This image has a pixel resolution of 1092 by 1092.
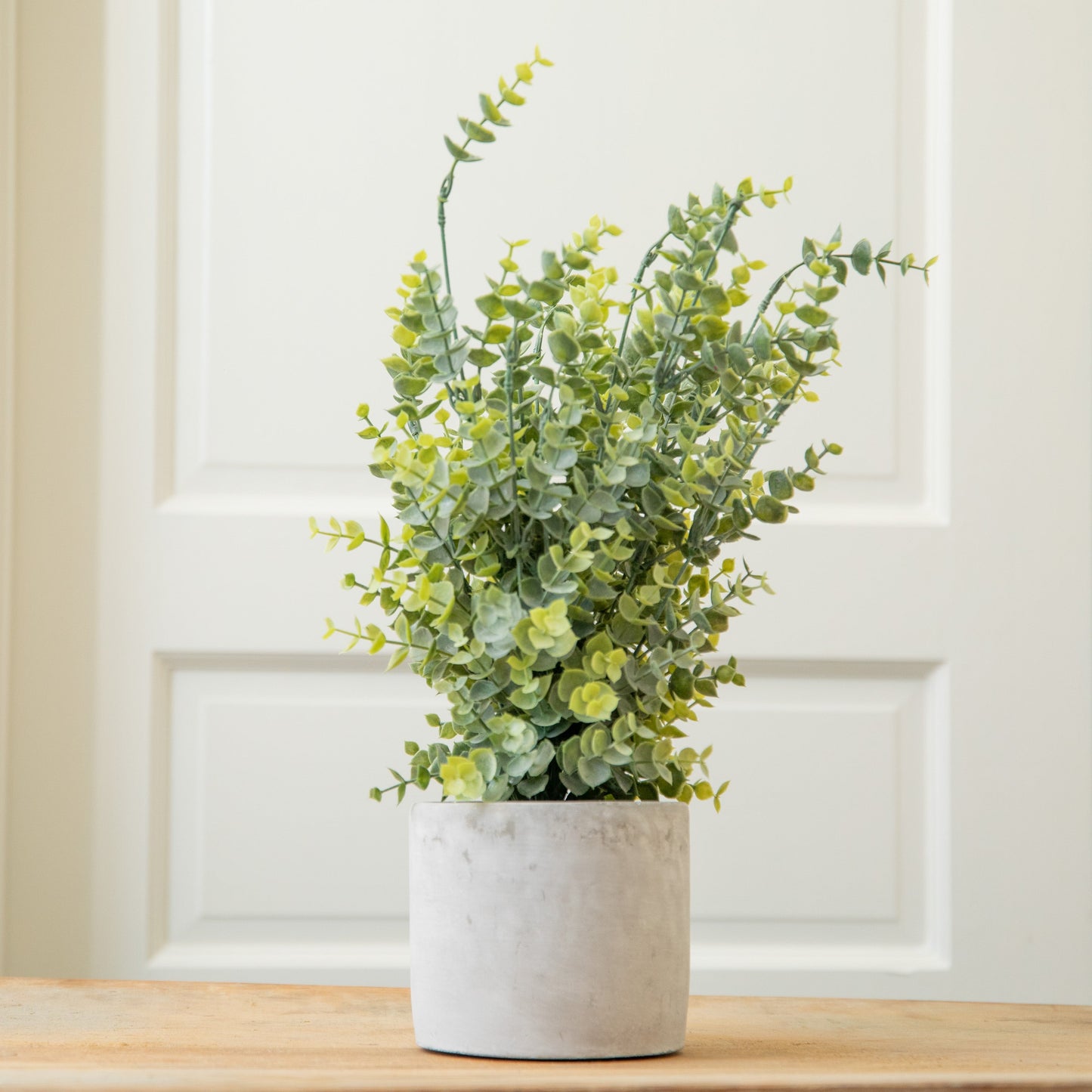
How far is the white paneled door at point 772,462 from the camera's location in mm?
1116

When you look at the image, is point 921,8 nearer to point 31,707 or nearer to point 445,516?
point 445,516

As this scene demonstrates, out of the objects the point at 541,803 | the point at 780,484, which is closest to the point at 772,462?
the point at 780,484

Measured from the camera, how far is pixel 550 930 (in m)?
0.52

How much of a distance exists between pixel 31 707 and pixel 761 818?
0.67 meters

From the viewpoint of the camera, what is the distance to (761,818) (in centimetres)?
113

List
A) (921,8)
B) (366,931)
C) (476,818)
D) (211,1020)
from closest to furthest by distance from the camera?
(476,818)
(211,1020)
(366,931)
(921,8)

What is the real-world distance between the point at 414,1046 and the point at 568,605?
223 mm

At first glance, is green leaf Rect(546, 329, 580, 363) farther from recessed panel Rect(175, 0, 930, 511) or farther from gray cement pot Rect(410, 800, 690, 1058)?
recessed panel Rect(175, 0, 930, 511)

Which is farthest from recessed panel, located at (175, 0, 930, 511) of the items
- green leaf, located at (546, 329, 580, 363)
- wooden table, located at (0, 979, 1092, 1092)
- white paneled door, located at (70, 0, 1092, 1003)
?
green leaf, located at (546, 329, 580, 363)

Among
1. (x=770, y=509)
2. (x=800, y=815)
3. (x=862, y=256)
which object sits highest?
(x=862, y=256)

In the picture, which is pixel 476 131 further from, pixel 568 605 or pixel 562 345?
pixel 568 605

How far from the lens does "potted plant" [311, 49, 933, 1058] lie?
1.71 ft

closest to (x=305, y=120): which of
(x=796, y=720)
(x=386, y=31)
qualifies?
(x=386, y=31)

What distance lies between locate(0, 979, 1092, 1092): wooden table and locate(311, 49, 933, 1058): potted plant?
0.04m
